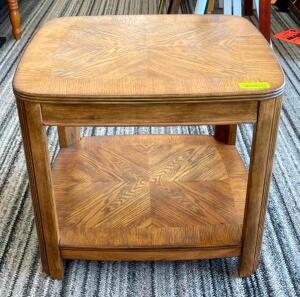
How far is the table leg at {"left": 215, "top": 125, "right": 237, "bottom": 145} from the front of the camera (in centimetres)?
121

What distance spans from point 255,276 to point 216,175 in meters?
0.26

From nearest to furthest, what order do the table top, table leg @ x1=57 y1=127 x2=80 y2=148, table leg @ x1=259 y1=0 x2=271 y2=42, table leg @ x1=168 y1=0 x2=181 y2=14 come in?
the table top
table leg @ x1=57 y1=127 x2=80 y2=148
table leg @ x1=259 y1=0 x2=271 y2=42
table leg @ x1=168 y1=0 x2=181 y2=14

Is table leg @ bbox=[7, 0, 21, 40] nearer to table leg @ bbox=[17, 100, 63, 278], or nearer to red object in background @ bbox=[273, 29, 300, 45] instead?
red object in background @ bbox=[273, 29, 300, 45]

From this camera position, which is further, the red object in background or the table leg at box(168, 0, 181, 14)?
the red object in background

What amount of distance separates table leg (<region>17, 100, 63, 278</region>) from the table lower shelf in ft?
0.12

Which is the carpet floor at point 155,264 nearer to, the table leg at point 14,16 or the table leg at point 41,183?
the table leg at point 41,183

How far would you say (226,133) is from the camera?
1.23m

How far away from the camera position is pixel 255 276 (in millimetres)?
1011

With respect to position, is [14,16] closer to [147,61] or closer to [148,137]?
[148,137]

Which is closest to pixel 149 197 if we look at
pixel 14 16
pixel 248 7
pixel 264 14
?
pixel 264 14

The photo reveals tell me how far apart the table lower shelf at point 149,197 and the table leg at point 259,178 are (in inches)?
1.4

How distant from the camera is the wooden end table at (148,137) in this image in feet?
2.51

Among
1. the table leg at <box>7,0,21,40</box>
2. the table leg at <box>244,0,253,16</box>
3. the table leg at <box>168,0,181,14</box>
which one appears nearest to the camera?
the table leg at <box>168,0,181,14</box>

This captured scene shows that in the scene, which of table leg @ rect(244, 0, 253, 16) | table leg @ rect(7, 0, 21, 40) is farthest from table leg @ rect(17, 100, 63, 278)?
table leg @ rect(244, 0, 253, 16)
